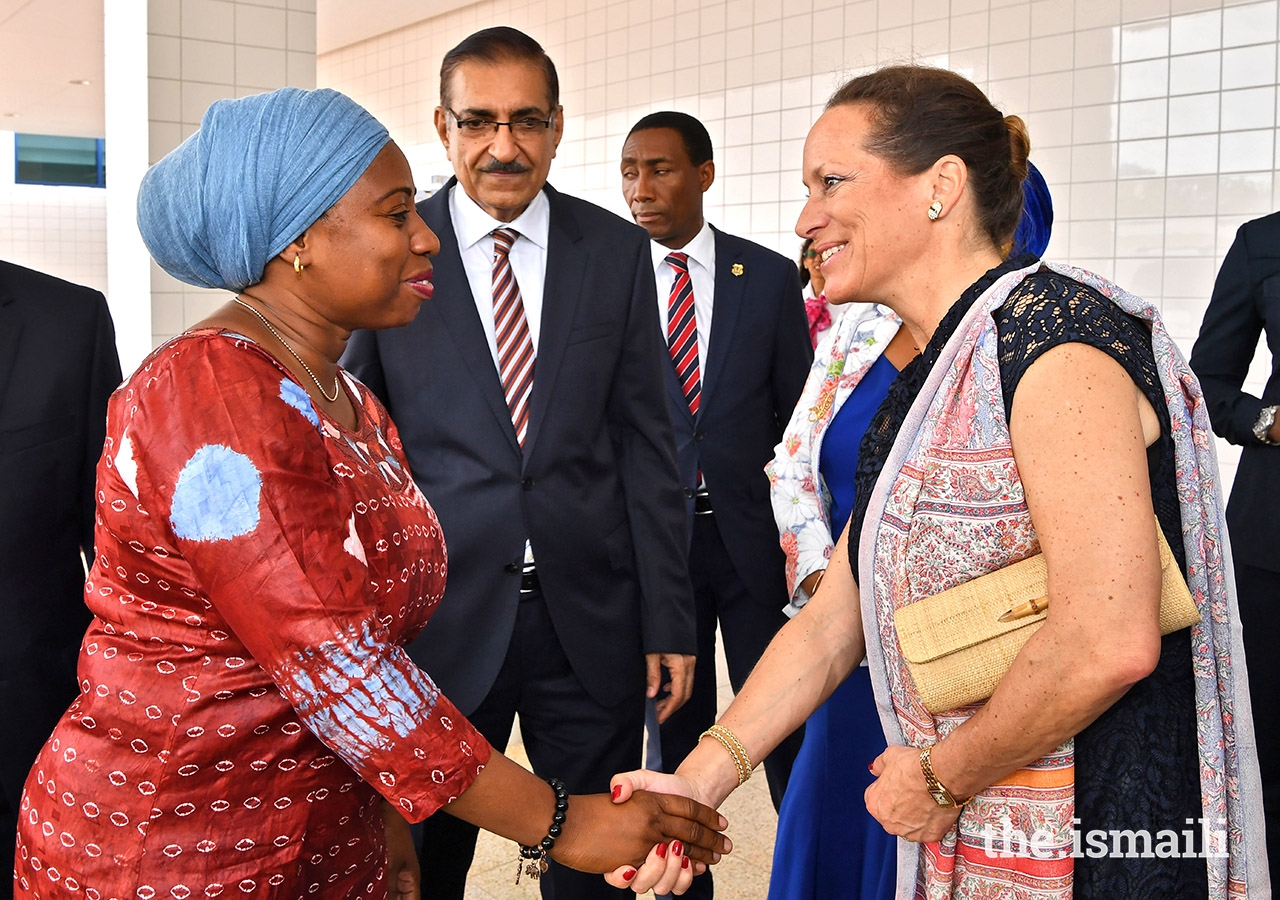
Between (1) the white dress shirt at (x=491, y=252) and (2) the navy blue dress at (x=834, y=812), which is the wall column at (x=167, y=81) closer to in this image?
(1) the white dress shirt at (x=491, y=252)

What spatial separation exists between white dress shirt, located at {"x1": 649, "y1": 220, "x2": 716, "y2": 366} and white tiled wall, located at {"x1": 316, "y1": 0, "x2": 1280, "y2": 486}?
177cm

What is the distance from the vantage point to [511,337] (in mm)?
2354

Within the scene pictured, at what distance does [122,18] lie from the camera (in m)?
3.97

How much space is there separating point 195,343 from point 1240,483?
2.73 metres

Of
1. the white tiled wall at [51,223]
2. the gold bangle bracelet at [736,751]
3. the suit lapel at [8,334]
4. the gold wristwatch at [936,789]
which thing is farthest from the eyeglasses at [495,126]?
the white tiled wall at [51,223]

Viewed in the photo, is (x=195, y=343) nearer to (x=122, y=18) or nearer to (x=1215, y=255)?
(x=122, y=18)

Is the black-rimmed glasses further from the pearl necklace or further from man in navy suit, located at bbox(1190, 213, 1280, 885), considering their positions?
man in navy suit, located at bbox(1190, 213, 1280, 885)

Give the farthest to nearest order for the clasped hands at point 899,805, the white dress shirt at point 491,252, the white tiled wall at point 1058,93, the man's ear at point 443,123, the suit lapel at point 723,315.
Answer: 1. the white tiled wall at point 1058,93
2. the suit lapel at point 723,315
3. the man's ear at point 443,123
4. the white dress shirt at point 491,252
5. the clasped hands at point 899,805

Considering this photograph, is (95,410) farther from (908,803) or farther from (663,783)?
(908,803)

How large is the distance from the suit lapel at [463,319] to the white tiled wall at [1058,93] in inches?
119

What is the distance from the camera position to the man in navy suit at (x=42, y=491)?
6.29 feet

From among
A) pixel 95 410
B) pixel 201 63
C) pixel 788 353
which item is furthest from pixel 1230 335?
pixel 201 63

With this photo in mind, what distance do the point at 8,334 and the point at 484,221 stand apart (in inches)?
36.0

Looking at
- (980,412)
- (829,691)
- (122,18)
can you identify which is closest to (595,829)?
(829,691)
